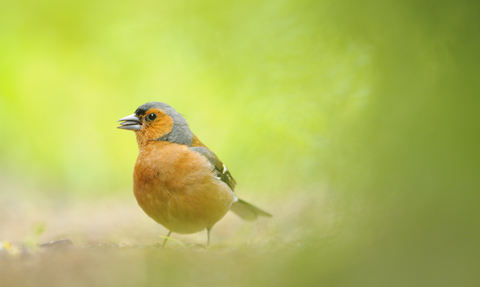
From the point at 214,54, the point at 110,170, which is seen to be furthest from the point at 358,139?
the point at 110,170

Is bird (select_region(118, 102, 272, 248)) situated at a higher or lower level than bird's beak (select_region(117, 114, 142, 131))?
lower

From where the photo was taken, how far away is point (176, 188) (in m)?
2.58

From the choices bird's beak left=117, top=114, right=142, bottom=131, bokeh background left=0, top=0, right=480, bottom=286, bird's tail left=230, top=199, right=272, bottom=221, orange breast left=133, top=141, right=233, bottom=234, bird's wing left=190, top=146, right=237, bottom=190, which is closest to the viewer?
bokeh background left=0, top=0, right=480, bottom=286

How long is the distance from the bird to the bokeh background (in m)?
0.36

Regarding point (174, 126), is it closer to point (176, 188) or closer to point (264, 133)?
point (176, 188)

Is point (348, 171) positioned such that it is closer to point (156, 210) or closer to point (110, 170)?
point (156, 210)

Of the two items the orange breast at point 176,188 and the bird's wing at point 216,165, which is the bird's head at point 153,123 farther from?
the bird's wing at point 216,165

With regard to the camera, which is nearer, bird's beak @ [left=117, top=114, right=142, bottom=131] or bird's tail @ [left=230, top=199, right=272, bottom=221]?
bird's beak @ [left=117, top=114, right=142, bottom=131]

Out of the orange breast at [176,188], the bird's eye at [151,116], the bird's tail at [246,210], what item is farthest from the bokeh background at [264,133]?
the bird's eye at [151,116]

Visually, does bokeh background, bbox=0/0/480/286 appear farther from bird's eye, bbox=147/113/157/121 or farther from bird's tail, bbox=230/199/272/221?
bird's eye, bbox=147/113/157/121

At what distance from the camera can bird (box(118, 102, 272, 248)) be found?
8.45 feet

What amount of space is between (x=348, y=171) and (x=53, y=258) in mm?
1436

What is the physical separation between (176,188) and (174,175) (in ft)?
→ 0.34

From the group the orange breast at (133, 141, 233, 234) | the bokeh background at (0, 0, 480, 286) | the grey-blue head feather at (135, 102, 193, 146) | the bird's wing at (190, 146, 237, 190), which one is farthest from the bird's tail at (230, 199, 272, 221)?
the grey-blue head feather at (135, 102, 193, 146)
